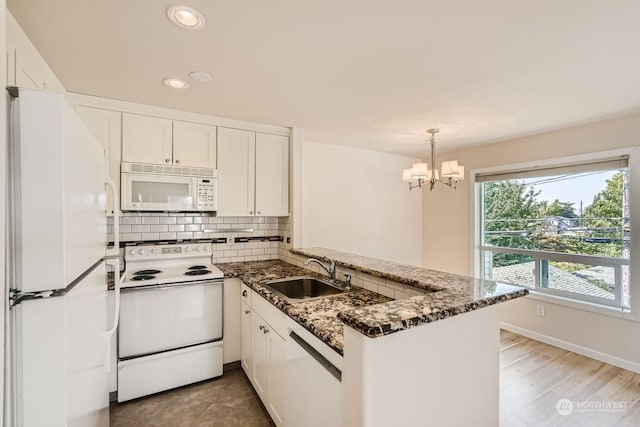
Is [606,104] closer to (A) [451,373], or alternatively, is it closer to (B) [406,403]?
(A) [451,373]

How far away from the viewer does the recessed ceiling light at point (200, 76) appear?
1996 millimetres

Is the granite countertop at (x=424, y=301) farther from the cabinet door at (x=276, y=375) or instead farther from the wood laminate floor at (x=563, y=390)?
the wood laminate floor at (x=563, y=390)

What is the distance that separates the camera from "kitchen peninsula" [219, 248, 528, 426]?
1.02m

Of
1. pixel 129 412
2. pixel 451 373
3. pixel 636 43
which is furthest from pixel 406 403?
pixel 636 43

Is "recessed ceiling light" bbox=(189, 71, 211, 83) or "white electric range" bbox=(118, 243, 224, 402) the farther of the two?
"white electric range" bbox=(118, 243, 224, 402)

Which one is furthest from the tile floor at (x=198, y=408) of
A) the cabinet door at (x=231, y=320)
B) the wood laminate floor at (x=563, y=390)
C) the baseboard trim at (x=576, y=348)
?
the baseboard trim at (x=576, y=348)

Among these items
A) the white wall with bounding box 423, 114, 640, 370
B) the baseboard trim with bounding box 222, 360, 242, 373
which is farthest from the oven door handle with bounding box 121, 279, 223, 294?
the white wall with bounding box 423, 114, 640, 370

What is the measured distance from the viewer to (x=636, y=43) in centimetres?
163

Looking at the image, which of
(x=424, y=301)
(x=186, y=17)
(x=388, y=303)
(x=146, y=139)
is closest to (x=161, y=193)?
(x=146, y=139)

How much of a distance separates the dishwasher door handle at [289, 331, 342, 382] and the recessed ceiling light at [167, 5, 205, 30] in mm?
1661

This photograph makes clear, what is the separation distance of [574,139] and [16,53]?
4.59 meters

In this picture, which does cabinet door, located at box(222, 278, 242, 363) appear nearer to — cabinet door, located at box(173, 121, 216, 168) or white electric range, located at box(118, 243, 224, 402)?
white electric range, located at box(118, 243, 224, 402)

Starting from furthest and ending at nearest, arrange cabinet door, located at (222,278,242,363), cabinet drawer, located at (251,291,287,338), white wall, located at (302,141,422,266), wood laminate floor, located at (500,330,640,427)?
white wall, located at (302,141,422,266), cabinet door, located at (222,278,242,363), wood laminate floor, located at (500,330,640,427), cabinet drawer, located at (251,291,287,338)

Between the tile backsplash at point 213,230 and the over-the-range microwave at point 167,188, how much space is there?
12.0 inches
